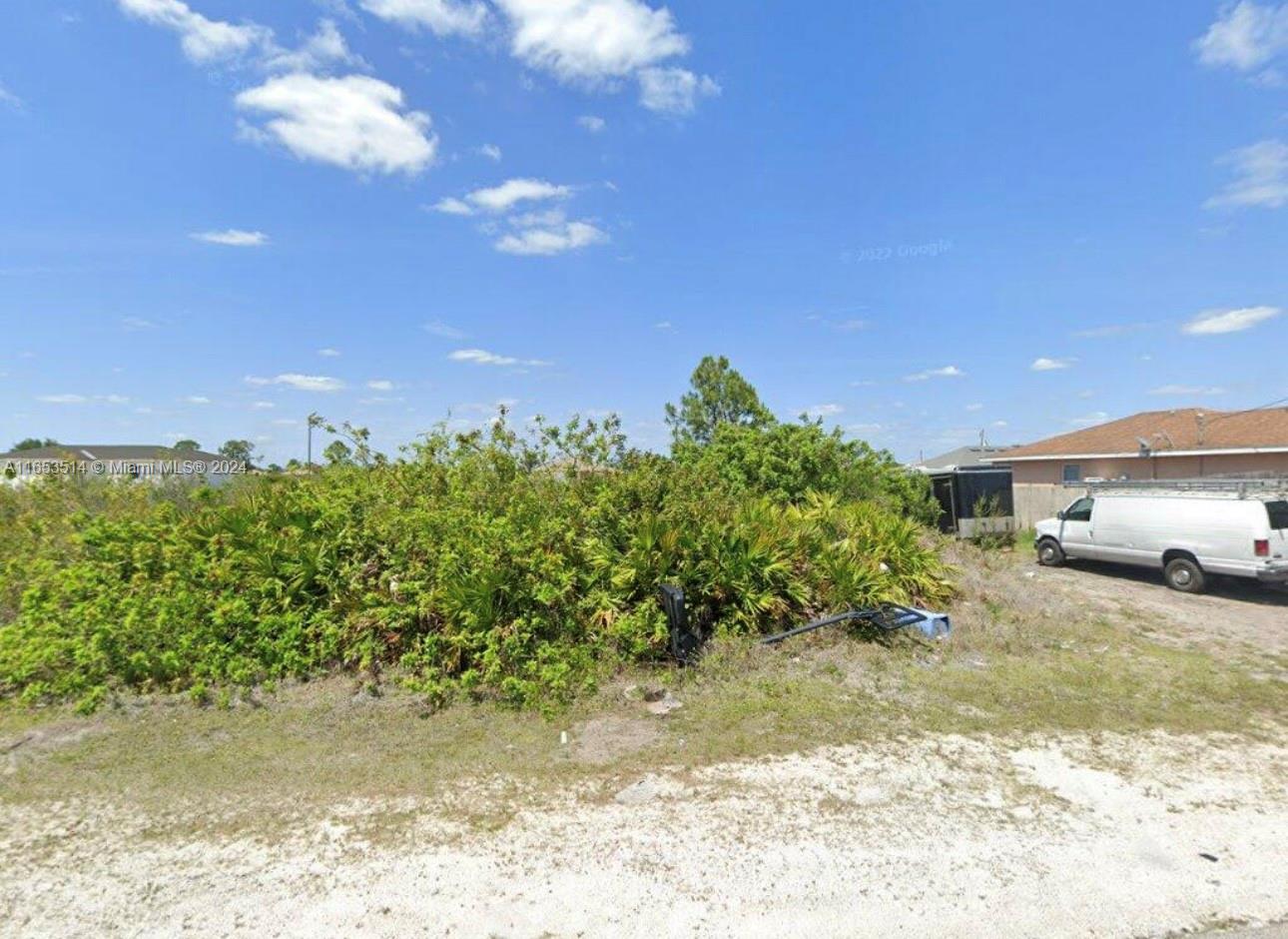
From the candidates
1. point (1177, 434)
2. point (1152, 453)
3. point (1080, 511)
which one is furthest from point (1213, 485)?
point (1177, 434)

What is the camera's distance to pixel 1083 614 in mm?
8117

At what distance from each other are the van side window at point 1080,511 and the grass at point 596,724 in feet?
21.4

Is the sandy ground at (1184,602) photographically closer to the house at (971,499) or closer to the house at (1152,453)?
the house at (971,499)

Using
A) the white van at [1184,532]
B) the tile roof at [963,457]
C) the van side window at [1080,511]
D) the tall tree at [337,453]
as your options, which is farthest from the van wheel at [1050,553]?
the tile roof at [963,457]

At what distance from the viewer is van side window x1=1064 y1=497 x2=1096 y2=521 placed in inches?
485

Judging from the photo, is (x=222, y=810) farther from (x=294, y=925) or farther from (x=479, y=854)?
(x=479, y=854)

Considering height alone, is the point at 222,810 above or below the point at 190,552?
below

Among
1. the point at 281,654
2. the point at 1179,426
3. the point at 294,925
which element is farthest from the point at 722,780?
the point at 1179,426

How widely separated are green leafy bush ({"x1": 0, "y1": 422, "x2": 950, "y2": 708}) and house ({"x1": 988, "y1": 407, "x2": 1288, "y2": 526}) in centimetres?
1553

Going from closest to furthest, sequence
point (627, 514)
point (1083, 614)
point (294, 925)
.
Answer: point (294, 925) → point (627, 514) → point (1083, 614)

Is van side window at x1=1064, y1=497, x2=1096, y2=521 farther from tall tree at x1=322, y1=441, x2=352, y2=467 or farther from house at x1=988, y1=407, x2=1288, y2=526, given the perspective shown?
tall tree at x1=322, y1=441, x2=352, y2=467

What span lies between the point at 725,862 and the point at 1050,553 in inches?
516

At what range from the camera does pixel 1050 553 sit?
43.2 ft

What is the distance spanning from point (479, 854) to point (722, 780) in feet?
4.98
